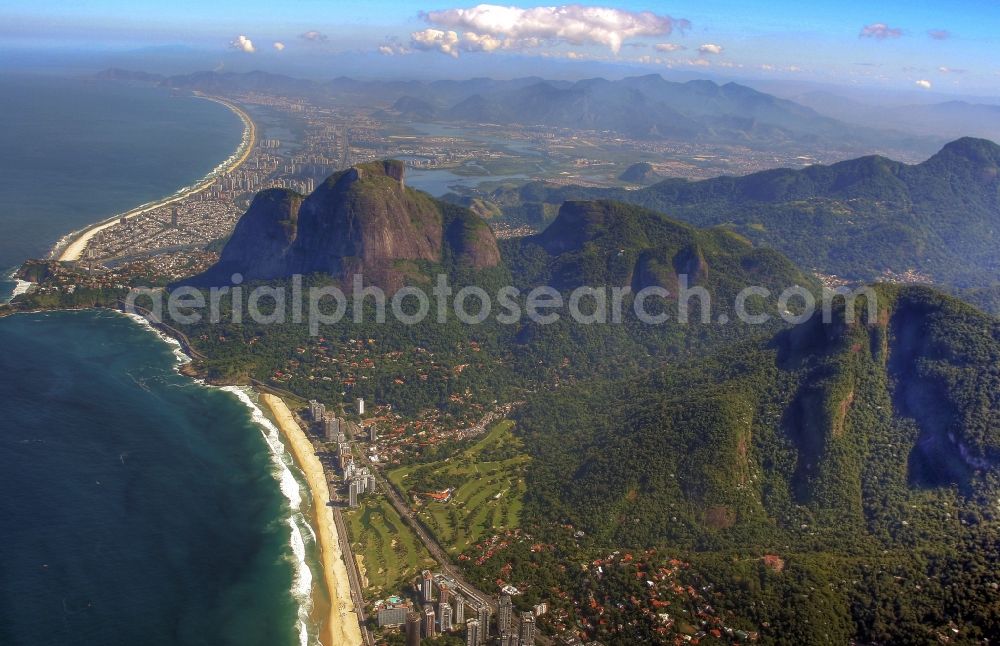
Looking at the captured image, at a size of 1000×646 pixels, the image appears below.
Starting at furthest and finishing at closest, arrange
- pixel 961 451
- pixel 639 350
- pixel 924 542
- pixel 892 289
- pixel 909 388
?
1. pixel 639 350
2. pixel 892 289
3. pixel 909 388
4. pixel 961 451
5. pixel 924 542

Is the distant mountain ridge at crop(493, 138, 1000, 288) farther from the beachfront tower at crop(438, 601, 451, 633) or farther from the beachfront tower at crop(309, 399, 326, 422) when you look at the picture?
the beachfront tower at crop(438, 601, 451, 633)

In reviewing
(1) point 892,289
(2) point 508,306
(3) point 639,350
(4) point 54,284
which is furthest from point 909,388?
(4) point 54,284

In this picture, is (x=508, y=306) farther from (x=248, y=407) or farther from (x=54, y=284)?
(x=54, y=284)

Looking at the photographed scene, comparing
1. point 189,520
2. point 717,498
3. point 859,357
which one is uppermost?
point 859,357

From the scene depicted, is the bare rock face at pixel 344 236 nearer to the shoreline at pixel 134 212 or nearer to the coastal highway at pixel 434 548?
the shoreline at pixel 134 212

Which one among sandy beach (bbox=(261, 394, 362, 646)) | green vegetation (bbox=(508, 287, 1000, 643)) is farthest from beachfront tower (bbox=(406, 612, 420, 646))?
green vegetation (bbox=(508, 287, 1000, 643))

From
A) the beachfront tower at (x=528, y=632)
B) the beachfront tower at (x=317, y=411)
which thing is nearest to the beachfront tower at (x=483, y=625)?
the beachfront tower at (x=528, y=632)

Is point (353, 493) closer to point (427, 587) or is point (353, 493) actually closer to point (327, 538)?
point (327, 538)
